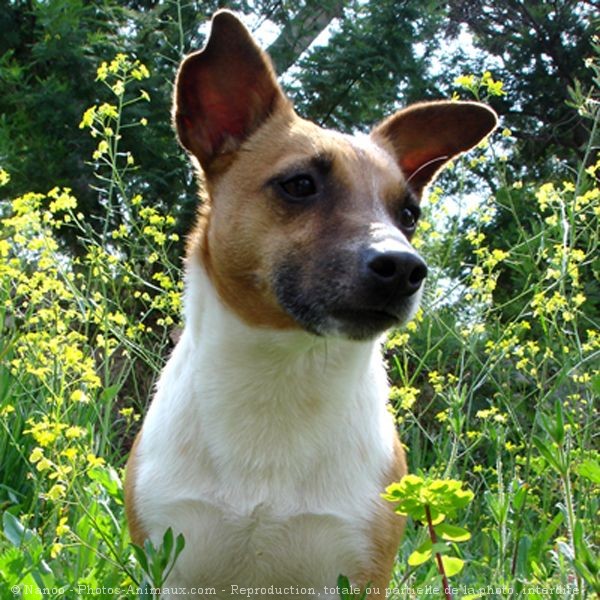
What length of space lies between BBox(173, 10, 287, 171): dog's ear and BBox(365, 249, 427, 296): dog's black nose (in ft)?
2.63

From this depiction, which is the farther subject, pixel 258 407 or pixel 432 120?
pixel 432 120

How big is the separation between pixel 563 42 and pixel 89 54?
4433 mm

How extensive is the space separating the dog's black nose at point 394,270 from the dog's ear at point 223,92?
800 millimetres

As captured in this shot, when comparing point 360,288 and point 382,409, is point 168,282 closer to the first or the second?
point 382,409

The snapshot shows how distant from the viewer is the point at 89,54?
6.31 metres

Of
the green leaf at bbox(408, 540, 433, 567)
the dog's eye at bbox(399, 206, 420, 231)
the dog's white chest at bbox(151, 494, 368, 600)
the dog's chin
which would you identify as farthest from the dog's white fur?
the green leaf at bbox(408, 540, 433, 567)

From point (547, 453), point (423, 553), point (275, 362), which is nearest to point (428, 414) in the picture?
point (275, 362)

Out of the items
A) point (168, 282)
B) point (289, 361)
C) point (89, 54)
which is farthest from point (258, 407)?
point (89, 54)

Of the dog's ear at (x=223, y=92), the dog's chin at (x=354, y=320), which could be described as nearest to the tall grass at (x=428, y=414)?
the dog's chin at (x=354, y=320)

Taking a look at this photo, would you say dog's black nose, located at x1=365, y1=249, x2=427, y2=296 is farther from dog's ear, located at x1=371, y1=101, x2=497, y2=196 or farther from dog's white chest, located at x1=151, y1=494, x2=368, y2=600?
dog's ear, located at x1=371, y1=101, x2=497, y2=196

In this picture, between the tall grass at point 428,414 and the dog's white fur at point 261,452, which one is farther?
the dog's white fur at point 261,452

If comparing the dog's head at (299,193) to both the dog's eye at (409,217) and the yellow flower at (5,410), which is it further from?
the yellow flower at (5,410)

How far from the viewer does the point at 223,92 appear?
2674 millimetres

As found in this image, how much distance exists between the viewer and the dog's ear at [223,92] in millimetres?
2539
